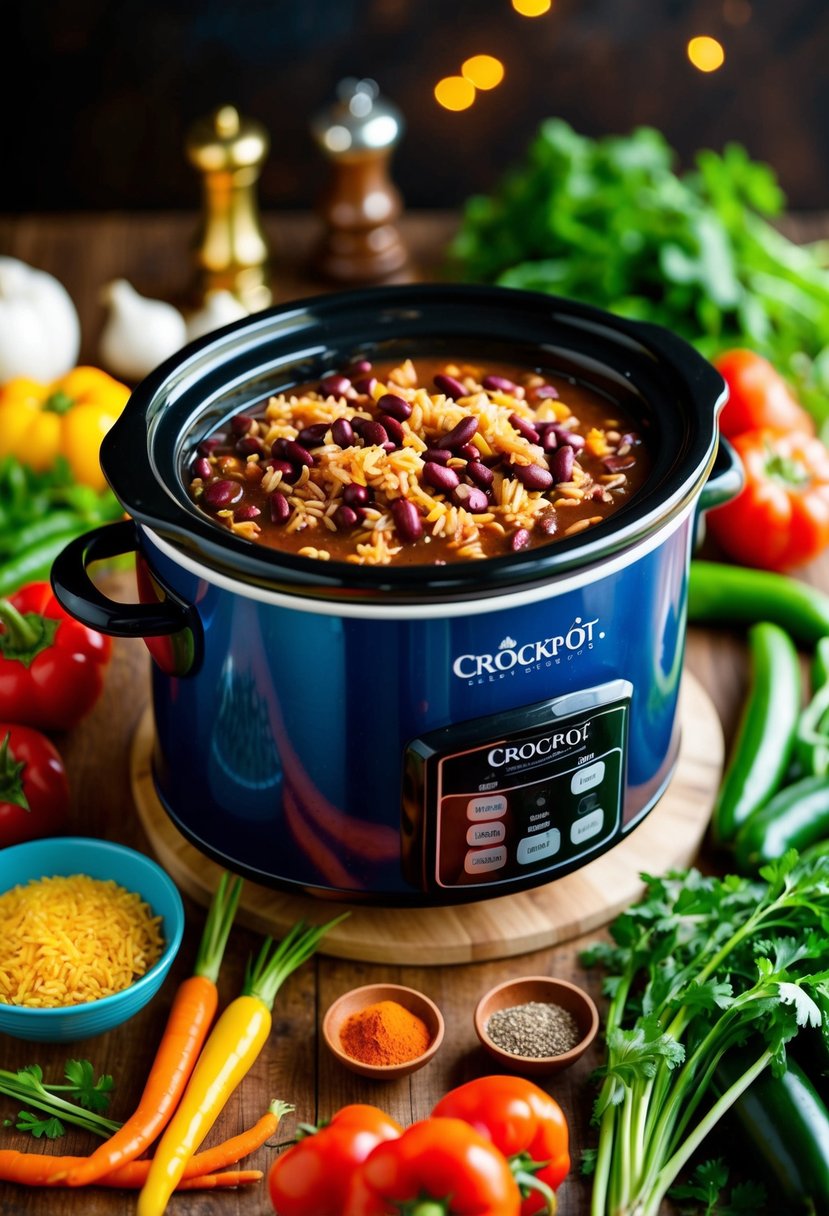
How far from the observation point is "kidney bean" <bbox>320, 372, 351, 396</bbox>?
88.8 inches

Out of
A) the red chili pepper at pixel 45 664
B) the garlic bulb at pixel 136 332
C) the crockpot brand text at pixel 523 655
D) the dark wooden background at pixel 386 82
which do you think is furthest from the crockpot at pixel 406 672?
the dark wooden background at pixel 386 82

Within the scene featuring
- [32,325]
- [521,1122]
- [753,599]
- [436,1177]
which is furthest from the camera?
[32,325]

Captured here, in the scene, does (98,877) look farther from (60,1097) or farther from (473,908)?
(473,908)

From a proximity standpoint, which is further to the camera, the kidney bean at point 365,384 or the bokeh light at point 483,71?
the bokeh light at point 483,71

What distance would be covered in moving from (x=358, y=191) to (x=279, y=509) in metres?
1.84

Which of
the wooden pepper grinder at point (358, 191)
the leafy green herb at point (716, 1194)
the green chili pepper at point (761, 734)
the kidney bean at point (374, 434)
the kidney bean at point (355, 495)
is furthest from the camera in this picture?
the wooden pepper grinder at point (358, 191)

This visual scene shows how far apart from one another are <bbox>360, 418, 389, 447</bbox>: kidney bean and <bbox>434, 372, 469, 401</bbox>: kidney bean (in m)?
0.18

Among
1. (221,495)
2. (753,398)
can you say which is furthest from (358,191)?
(221,495)

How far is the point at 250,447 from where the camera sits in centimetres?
216

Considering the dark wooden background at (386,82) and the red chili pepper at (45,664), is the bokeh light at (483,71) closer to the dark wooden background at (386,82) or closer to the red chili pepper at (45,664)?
the dark wooden background at (386,82)

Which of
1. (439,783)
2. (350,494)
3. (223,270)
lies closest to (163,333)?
(223,270)

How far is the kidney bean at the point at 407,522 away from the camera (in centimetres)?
194

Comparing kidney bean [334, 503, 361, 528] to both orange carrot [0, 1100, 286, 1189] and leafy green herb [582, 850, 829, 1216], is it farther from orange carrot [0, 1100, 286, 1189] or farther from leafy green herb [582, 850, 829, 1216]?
orange carrot [0, 1100, 286, 1189]

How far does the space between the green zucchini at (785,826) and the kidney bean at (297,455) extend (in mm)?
872
